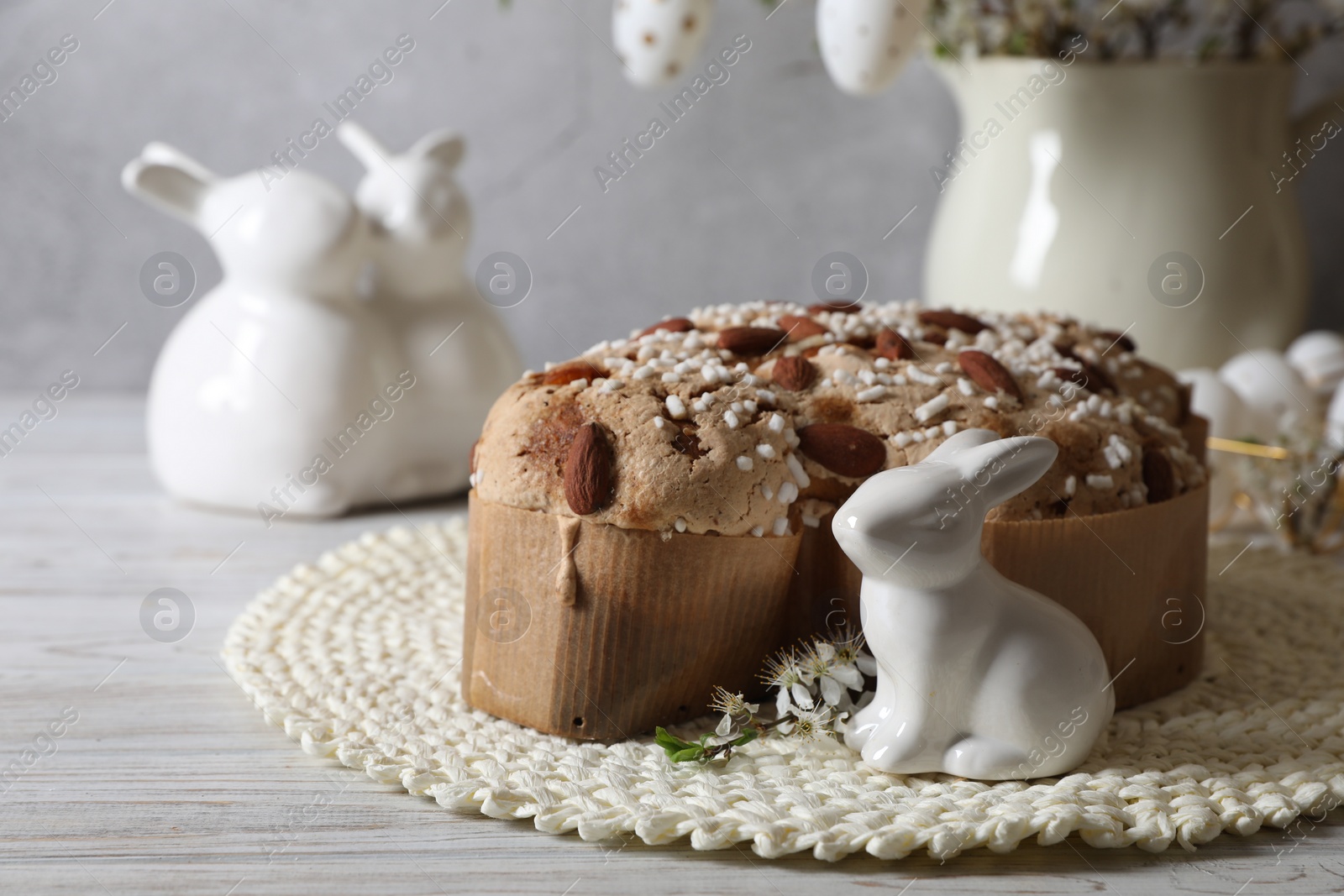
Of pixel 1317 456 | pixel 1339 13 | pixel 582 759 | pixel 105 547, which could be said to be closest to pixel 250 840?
pixel 582 759

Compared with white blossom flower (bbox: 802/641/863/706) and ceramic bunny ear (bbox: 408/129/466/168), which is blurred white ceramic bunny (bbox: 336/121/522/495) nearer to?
ceramic bunny ear (bbox: 408/129/466/168)

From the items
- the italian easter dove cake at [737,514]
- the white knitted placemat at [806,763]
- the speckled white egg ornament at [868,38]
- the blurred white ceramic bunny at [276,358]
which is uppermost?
the speckled white egg ornament at [868,38]

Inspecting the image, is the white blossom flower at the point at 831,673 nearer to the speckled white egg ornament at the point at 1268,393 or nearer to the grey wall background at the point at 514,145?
the speckled white egg ornament at the point at 1268,393

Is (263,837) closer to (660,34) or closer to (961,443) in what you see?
(961,443)

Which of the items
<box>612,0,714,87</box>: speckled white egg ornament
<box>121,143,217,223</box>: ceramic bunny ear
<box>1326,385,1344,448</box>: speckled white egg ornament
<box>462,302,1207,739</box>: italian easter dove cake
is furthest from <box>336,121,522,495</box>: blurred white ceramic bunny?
<box>1326,385,1344,448</box>: speckled white egg ornament

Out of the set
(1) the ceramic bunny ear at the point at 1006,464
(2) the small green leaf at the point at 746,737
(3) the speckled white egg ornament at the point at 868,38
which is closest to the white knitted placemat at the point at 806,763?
(2) the small green leaf at the point at 746,737
